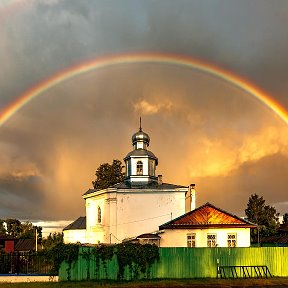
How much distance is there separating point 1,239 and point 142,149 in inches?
812

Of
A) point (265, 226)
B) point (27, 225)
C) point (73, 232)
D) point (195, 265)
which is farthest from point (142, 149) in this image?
point (27, 225)

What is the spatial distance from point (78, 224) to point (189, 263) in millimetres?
43704

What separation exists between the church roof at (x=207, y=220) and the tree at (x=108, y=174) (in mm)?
35570

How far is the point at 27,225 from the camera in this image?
119 metres

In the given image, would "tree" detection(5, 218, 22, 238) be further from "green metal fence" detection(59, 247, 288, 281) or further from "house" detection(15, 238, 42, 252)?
"green metal fence" detection(59, 247, 288, 281)

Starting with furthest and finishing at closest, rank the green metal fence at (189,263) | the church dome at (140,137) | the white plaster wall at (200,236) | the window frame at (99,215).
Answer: the church dome at (140,137)
the window frame at (99,215)
the white plaster wall at (200,236)
the green metal fence at (189,263)

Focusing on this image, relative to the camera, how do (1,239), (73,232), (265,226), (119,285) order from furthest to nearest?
(265,226) → (73,232) → (1,239) → (119,285)

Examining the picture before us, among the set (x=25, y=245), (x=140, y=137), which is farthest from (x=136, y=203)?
(x=25, y=245)

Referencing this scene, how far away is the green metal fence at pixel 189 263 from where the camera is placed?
28828 millimetres

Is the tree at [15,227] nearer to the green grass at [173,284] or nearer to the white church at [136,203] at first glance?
the white church at [136,203]

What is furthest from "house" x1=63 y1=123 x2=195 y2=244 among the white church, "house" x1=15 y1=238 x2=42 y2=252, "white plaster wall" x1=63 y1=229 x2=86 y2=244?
"house" x1=15 y1=238 x2=42 y2=252

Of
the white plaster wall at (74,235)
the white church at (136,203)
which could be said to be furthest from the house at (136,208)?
the white plaster wall at (74,235)

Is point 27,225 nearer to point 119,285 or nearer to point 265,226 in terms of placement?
point 265,226

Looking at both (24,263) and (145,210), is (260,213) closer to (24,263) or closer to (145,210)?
(145,210)
